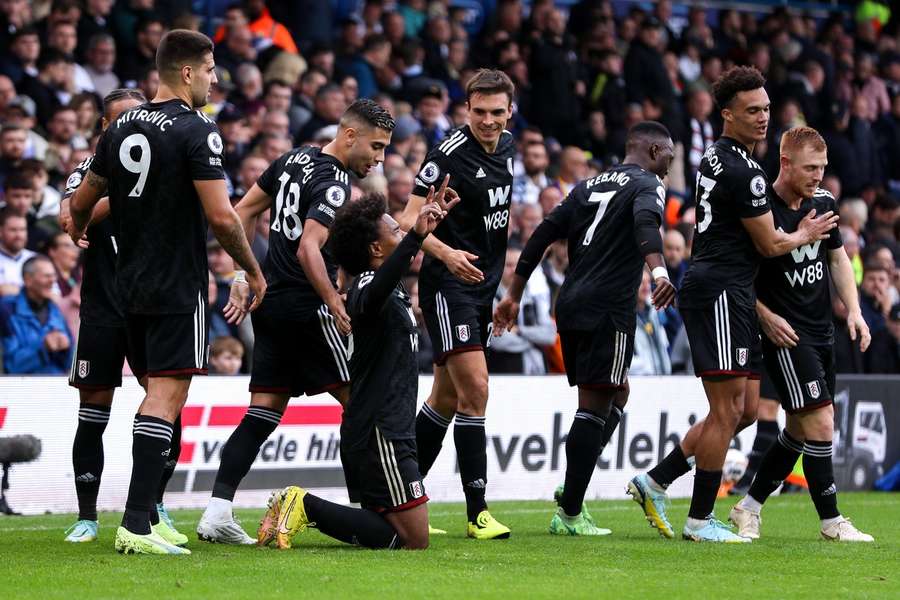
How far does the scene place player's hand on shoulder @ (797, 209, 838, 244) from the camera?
870cm

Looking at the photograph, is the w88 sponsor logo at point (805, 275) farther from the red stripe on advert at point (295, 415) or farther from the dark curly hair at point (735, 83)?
the red stripe on advert at point (295, 415)

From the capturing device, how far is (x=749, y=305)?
874 centimetres

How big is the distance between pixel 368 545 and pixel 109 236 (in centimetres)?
228

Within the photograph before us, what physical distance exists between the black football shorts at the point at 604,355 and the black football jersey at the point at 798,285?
89cm

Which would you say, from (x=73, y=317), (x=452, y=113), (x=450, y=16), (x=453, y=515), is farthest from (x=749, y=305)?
(x=450, y=16)

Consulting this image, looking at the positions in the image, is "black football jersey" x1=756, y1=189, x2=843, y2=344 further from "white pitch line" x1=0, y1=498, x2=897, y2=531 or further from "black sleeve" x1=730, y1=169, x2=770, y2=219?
"white pitch line" x1=0, y1=498, x2=897, y2=531

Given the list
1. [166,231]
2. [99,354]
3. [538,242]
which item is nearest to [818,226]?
[538,242]

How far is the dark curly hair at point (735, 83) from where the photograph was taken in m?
8.76

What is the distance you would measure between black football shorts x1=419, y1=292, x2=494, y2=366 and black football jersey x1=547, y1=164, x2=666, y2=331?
55 cm

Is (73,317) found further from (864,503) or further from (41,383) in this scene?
(864,503)

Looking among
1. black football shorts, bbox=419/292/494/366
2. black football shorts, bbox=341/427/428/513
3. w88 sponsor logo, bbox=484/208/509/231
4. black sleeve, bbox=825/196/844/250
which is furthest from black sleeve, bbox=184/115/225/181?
black sleeve, bbox=825/196/844/250

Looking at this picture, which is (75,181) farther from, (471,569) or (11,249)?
(11,249)

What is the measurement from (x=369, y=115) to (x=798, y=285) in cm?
277

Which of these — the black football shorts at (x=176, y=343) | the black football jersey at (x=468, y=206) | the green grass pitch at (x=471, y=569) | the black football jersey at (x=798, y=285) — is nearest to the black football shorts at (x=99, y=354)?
the black football shorts at (x=176, y=343)
